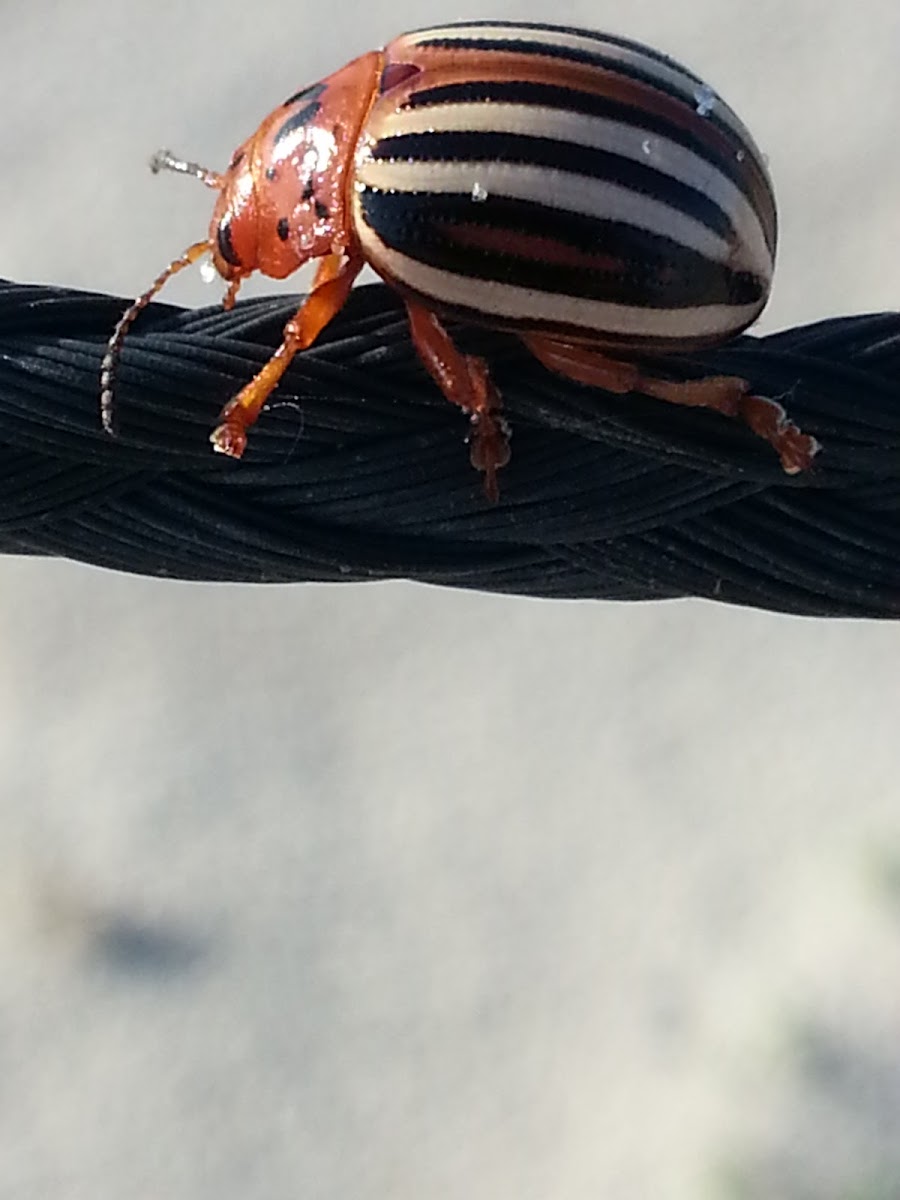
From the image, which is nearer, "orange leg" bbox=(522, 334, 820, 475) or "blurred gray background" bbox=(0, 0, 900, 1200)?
"orange leg" bbox=(522, 334, 820, 475)

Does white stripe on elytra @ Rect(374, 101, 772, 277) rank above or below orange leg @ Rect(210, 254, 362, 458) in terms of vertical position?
above

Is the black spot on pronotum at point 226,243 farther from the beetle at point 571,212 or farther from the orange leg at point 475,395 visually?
the orange leg at point 475,395

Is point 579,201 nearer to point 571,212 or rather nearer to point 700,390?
point 571,212

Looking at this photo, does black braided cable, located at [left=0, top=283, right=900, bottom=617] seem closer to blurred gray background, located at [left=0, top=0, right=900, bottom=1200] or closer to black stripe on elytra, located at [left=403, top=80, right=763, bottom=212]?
black stripe on elytra, located at [left=403, top=80, right=763, bottom=212]

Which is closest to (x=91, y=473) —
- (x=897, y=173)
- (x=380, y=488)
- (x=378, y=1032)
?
(x=380, y=488)

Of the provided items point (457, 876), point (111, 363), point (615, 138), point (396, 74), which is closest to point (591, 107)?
point (615, 138)

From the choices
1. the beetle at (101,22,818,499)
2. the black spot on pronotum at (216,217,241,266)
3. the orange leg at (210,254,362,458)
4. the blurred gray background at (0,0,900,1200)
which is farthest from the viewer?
the blurred gray background at (0,0,900,1200)

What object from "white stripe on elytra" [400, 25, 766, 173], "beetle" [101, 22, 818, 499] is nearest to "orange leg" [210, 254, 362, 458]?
"beetle" [101, 22, 818, 499]
